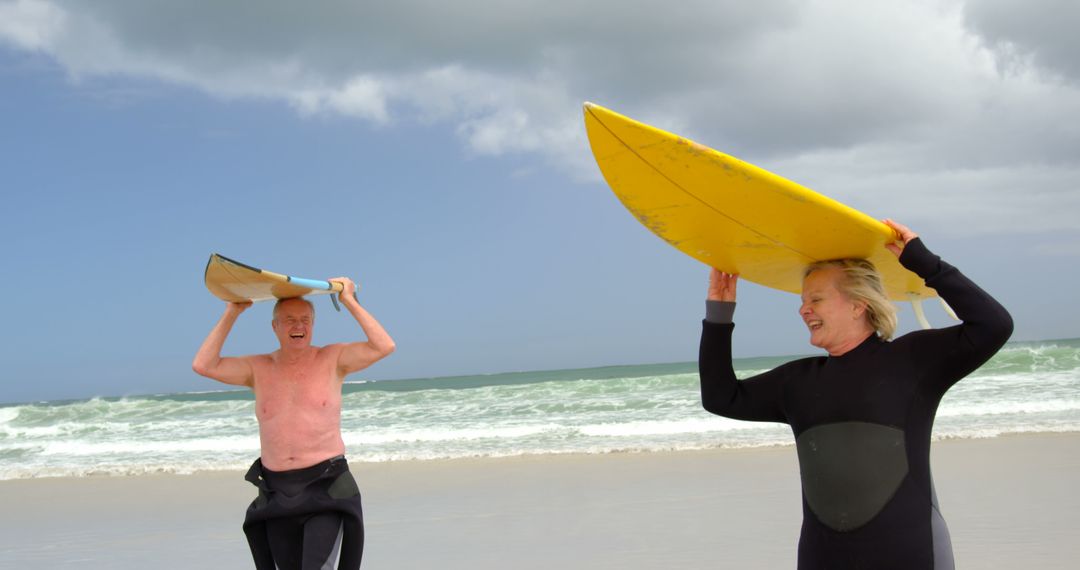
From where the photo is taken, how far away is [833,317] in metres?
2.60

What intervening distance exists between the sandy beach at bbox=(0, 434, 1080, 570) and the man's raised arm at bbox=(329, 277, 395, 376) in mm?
2756

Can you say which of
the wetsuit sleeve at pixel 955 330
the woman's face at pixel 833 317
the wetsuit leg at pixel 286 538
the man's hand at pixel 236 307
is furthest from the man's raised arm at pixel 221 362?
the wetsuit sleeve at pixel 955 330

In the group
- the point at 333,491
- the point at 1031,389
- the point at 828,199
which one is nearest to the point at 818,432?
the point at 828,199

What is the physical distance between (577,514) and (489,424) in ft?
30.8

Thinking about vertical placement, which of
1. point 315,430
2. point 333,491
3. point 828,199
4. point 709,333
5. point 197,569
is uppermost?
point 828,199

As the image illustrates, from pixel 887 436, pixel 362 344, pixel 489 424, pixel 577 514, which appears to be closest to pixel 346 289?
pixel 362 344

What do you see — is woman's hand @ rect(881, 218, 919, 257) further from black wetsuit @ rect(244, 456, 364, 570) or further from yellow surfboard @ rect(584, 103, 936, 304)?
black wetsuit @ rect(244, 456, 364, 570)

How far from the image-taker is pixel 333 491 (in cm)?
372

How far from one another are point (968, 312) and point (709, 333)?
31.5 inches

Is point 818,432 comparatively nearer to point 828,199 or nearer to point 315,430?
point 828,199

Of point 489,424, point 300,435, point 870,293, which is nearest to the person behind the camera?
point 870,293

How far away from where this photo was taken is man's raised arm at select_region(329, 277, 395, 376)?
3943 millimetres

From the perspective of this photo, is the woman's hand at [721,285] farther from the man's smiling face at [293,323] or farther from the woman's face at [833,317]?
the man's smiling face at [293,323]

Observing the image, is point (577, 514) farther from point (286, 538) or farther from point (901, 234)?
point (901, 234)
